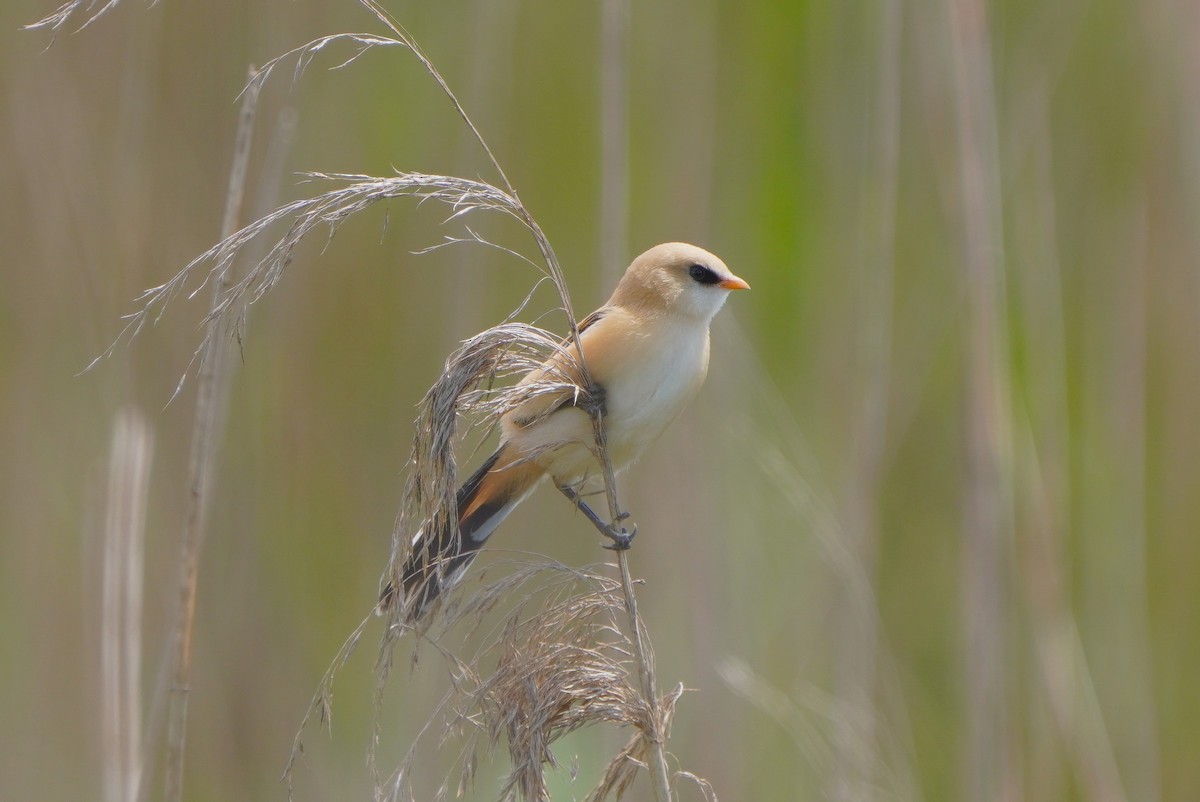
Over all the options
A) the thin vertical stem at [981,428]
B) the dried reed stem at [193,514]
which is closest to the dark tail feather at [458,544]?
the dried reed stem at [193,514]

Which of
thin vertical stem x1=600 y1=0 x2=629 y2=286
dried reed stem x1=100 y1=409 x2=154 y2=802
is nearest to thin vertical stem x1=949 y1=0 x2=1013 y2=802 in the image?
thin vertical stem x1=600 y1=0 x2=629 y2=286

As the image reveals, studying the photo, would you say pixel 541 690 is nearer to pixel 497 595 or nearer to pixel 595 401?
pixel 497 595

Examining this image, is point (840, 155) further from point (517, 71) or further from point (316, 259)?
point (316, 259)

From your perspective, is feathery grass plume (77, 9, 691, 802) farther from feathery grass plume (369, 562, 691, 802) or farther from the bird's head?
the bird's head

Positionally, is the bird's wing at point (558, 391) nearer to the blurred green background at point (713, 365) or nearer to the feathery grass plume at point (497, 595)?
the feathery grass plume at point (497, 595)

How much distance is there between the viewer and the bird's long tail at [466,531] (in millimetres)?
1574

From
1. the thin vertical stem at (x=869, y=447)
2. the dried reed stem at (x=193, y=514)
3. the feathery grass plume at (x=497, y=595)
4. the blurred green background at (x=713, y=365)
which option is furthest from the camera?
the blurred green background at (x=713, y=365)

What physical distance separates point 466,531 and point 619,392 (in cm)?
42

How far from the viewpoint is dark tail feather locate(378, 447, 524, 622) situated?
60.9 inches

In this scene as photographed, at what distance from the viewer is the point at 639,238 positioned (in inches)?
125

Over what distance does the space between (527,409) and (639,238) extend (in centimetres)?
137

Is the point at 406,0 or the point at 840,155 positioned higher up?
the point at 406,0

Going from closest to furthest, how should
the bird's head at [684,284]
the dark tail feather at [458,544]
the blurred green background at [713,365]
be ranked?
the dark tail feather at [458,544] < the bird's head at [684,284] < the blurred green background at [713,365]

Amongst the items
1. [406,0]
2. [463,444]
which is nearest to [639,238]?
[406,0]
